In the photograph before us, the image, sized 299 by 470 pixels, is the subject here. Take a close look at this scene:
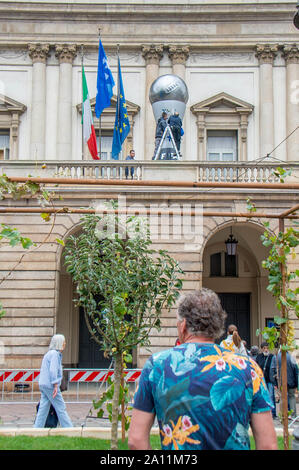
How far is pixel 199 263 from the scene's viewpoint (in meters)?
19.1

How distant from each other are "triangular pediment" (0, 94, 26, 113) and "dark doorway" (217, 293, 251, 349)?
11.9 m

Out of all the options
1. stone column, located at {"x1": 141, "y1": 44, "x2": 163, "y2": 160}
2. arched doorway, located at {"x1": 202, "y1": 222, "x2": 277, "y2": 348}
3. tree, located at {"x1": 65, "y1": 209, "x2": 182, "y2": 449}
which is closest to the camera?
tree, located at {"x1": 65, "y1": 209, "x2": 182, "y2": 449}

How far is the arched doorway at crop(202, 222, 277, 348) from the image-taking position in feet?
82.0

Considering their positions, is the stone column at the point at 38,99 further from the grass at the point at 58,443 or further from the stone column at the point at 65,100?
the grass at the point at 58,443

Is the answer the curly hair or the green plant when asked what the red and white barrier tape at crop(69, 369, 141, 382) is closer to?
the green plant

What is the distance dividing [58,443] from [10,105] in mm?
20564

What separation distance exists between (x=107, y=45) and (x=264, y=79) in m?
7.08

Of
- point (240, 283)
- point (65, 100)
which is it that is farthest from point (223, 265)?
point (65, 100)

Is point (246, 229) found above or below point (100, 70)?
below

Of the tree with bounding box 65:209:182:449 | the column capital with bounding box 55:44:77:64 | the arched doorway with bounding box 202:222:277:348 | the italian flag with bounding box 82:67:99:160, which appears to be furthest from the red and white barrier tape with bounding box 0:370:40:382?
the column capital with bounding box 55:44:77:64

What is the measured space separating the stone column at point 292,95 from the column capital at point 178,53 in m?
4.38

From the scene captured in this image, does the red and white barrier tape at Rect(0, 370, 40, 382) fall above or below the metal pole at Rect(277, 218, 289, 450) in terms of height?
below

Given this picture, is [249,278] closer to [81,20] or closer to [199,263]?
[199,263]

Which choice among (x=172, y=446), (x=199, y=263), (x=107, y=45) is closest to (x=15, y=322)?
(x=199, y=263)
